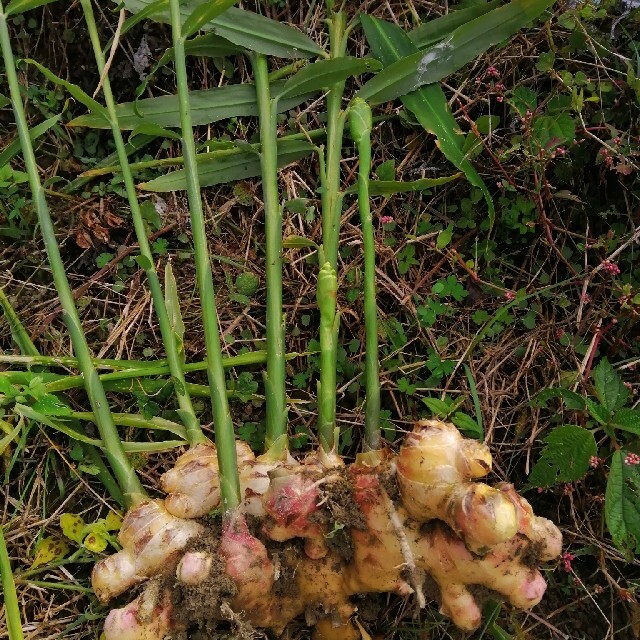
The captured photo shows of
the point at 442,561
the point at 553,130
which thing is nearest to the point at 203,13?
the point at 553,130

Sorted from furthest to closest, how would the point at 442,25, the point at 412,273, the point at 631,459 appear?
1. the point at 412,273
2. the point at 442,25
3. the point at 631,459

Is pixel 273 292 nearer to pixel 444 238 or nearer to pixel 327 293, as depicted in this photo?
pixel 327 293

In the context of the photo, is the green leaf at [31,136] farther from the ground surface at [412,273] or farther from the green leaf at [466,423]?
the green leaf at [466,423]

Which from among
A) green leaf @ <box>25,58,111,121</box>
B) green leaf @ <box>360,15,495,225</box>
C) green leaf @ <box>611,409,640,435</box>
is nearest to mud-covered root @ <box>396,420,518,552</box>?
green leaf @ <box>611,409,640,435</box>

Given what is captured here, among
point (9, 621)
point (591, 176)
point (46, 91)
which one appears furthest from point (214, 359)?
point (591, 176)

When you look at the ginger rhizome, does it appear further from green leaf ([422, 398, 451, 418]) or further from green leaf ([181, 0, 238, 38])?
green leaf ([181, 0, 238, 38])

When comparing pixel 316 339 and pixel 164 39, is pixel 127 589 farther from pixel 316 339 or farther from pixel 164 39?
pixel 164 39

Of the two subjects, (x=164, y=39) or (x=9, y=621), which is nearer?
(x=9, y=621)
